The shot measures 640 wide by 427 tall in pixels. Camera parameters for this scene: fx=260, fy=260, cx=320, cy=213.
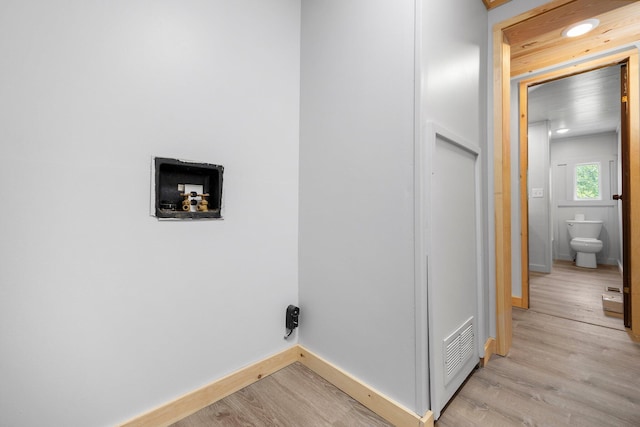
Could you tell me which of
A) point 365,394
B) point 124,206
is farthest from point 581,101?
point 124,206

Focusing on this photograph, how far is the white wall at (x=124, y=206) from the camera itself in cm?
94

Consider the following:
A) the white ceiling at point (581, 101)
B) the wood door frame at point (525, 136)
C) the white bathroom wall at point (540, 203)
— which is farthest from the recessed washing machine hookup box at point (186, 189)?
the white bathroom wall at point (540, 203)

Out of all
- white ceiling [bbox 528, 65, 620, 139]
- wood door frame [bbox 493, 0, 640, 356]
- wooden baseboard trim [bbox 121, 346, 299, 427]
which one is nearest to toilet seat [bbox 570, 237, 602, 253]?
white ceiling [bbox 528, 65, 620, 139]

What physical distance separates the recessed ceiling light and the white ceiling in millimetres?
845

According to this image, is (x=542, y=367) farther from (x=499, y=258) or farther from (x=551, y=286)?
(x=551, y=286)

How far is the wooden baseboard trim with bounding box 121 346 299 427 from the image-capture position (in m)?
1.19

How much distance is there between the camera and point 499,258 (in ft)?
6.01

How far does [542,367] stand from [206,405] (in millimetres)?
2078

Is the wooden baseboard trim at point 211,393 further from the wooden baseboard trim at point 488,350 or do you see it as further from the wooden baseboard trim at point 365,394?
the wooden baseboard trim at point 488,350

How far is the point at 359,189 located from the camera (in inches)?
56.4

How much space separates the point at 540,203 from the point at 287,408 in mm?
4888

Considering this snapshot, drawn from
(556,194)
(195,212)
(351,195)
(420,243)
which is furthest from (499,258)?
(556,194)

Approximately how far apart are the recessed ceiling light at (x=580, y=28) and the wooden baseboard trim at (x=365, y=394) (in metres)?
3.03

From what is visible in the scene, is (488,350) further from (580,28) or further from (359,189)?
(580,28)
